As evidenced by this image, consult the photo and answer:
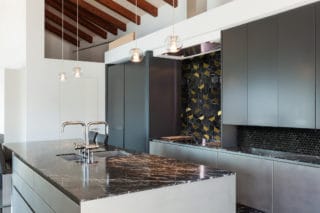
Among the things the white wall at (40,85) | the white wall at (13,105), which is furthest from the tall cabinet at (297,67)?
the white wall at (13,105)

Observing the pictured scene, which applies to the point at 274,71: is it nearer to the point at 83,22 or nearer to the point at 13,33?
the point at 13,33

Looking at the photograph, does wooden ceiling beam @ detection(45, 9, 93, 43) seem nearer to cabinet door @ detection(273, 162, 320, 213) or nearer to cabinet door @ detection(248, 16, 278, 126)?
cabinet door @ detection(248, 16, 278, 126)

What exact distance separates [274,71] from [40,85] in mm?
4803

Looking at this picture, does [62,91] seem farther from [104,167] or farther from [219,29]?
[104,167]

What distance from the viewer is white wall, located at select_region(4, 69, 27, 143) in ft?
23.4

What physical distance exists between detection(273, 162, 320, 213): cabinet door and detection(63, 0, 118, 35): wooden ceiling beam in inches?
246

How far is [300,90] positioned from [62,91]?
5.08 m

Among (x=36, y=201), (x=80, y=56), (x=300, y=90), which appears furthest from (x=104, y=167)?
(x=80, y=56)

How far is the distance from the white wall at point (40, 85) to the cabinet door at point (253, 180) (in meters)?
4.24

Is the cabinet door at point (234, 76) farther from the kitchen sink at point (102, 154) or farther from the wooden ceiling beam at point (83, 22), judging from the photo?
the wooden ceiling beam at point (83, 22)

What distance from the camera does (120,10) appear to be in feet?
22.0

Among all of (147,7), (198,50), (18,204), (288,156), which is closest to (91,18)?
(147,7)

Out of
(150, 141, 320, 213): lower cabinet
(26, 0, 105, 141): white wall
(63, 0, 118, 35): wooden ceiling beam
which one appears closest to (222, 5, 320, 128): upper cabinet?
(150, 141, 320, 213): lower cabinet

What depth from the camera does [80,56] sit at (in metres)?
9.72
